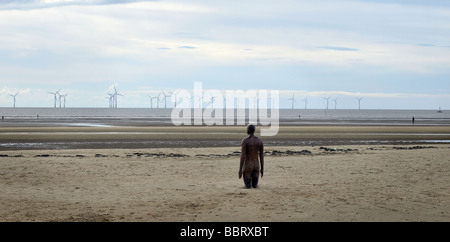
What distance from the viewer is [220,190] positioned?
44.4 ft

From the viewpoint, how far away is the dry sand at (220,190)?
10492 millimetres

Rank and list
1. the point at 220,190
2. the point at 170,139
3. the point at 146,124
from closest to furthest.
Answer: the point at 220,190 → the point at 170,139 → the point at 146,124

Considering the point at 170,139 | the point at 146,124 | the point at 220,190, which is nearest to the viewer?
the point at 220,190

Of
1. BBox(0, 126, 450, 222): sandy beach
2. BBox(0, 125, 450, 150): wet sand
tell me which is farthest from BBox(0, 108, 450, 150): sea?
BBox(0, 126, 450, 222): sandy beach

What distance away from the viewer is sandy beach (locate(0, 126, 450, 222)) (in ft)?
34.4

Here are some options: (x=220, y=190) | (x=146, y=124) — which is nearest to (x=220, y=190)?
(x=220, y=190)

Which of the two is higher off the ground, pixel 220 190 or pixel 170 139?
pixel 170 139

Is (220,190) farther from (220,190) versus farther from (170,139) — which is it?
(170,139)

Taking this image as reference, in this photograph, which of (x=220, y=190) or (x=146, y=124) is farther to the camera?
(x=146, y=124)

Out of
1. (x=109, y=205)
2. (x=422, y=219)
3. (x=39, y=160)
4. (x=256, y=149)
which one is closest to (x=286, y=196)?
(x=256, y=149)

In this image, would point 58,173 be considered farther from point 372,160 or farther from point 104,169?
point 372,160

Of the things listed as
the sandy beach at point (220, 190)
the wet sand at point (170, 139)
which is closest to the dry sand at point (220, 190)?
the sandy beach at point (220, 190)

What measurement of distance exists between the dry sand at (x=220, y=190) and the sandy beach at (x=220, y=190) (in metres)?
→ 0.02

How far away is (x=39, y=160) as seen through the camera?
20.9 meters
